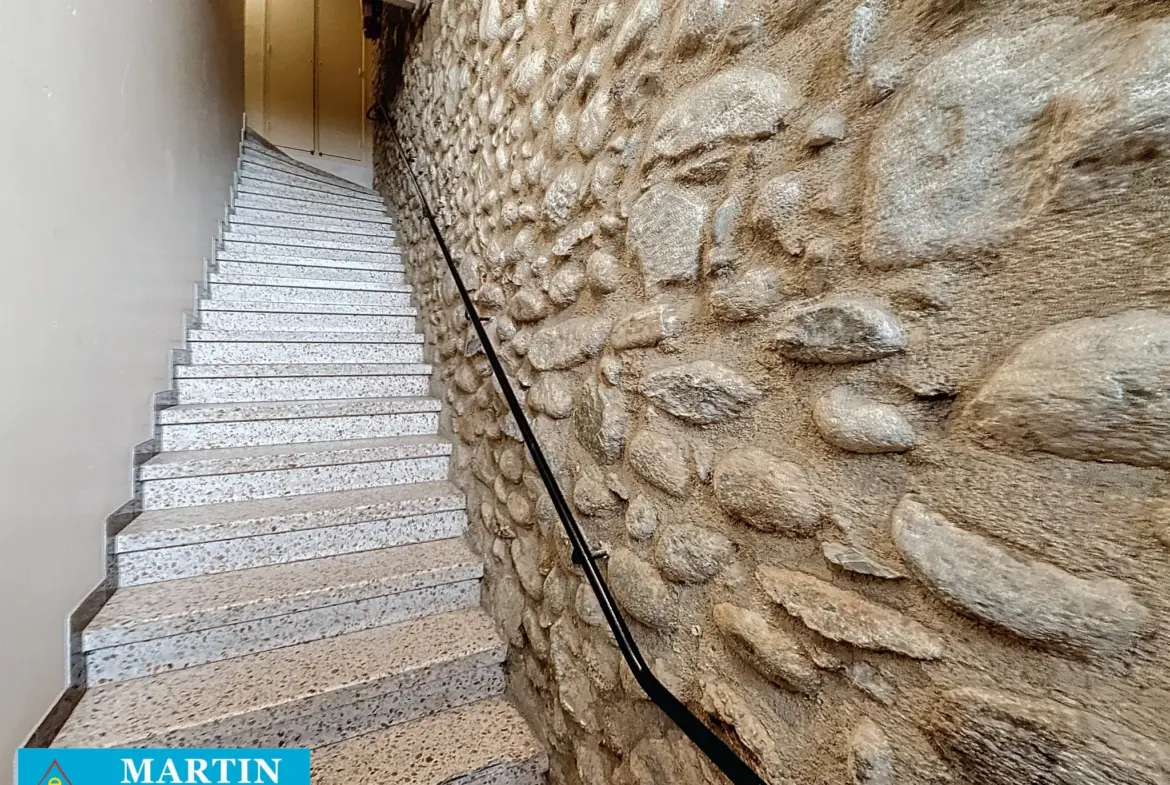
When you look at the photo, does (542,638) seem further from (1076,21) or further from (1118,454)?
(1076,21)

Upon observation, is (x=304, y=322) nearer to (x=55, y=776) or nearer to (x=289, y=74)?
(x=55, y=776)

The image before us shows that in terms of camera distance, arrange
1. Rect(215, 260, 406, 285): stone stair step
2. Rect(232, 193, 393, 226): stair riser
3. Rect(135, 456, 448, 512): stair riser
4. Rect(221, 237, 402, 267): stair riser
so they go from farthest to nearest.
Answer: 1. Rect(232, 193, 393, 226): stair riser
2. Rect(221, 237, 402, 267): stair riser
3. Rect(215, 260, 406, 285): stone stair step
4. Rect(135, 456, 448, 512): stair riser

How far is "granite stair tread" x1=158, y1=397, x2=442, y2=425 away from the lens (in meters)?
1.83

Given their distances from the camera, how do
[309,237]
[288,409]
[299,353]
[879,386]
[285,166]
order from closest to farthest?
[879,386]
[288,409]
[299,353]
[309,237]
[285,166]

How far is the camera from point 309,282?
2.60 metres

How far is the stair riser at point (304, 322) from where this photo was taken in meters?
2.28

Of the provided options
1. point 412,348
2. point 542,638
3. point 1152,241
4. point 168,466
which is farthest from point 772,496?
point 412,348

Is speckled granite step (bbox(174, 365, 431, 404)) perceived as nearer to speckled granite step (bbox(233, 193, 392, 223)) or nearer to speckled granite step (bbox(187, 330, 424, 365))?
speckled granite step (bbox(187, 330, 424, 365))

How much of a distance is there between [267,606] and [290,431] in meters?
0.75

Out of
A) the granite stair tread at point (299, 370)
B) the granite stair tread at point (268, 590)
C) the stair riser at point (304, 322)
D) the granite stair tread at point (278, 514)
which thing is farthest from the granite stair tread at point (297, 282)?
the granite stair tread at point (268, 590)

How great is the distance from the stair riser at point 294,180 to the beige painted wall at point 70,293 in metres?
1.76

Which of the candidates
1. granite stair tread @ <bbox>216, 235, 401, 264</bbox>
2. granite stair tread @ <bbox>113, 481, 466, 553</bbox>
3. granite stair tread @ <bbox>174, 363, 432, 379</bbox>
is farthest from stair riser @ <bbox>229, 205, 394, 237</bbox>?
granite stair tread @ <bbox>113, 481, 466, 553</bbox>

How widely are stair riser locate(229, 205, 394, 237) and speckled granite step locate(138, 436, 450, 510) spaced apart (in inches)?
70.5

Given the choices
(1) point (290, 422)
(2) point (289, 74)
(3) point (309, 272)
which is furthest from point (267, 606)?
(2) point (289, 74)
